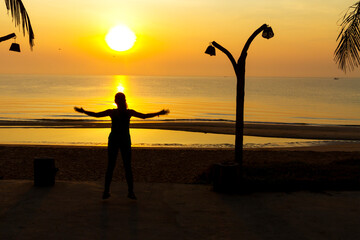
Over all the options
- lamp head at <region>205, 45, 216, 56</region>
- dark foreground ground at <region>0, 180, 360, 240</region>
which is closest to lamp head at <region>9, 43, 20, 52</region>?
dark foreground ground at <region>0, 180, 360, 240</region>

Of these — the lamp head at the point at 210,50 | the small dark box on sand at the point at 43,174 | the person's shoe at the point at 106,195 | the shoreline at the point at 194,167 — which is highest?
the lamp head at the point at 210,50

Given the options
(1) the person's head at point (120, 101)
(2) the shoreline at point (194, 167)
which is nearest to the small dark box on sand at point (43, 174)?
(1) the person's head at point (120, 101)

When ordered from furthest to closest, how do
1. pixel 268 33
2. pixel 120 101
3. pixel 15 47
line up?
pixel 15 47 < pixel 268 33 < pixel 120 101

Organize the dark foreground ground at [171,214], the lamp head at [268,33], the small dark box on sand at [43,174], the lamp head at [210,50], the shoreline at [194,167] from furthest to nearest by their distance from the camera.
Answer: the lamp head at [210,50], the lamp head at [268,33], the shoreline at [194,167], the small dark box on sand at [43,174], the dark foreground ground at [171,214]

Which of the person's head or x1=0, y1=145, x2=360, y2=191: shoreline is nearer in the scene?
the person's head

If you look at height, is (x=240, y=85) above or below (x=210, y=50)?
below

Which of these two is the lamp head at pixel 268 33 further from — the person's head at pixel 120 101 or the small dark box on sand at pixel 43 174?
the small dark box on sand at pixel 43 174

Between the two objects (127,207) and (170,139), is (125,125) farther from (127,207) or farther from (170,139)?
(170,139)

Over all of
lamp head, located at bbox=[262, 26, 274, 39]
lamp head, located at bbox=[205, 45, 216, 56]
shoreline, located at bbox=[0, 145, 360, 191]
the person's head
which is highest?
lamp head, located at bbox=[262, 26, 274, 39]

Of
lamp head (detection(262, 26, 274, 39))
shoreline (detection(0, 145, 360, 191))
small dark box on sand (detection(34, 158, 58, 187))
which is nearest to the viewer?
small dark box on sand (detection(34, 158, 58, 187))

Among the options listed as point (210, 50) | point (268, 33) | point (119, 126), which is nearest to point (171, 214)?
point (119, 126)

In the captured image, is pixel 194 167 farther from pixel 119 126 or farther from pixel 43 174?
pixel 119 126

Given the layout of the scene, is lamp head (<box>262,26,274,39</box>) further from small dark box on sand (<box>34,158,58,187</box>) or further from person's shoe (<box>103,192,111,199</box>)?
small dark box on sand (<box>34,158,58,187</box>)

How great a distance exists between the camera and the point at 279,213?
23.3ft
